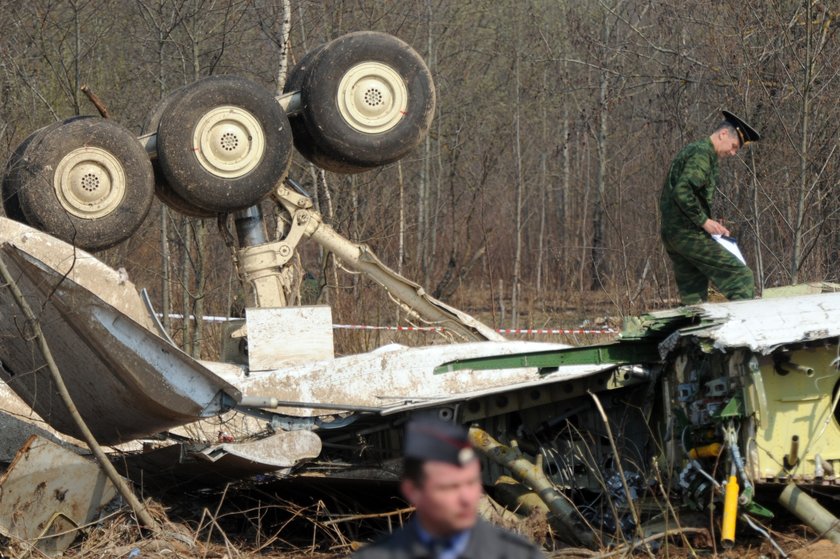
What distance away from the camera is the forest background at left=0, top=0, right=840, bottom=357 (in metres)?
12.4

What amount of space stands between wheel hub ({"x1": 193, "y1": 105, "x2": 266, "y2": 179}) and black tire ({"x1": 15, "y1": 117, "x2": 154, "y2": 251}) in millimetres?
429

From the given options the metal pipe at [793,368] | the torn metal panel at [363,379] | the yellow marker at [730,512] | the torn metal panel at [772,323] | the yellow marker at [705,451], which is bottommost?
the yellow marker at [730,512]

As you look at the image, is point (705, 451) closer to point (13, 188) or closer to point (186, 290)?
point (13, 188)

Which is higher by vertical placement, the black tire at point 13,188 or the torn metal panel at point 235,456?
the black tire at point 13,188

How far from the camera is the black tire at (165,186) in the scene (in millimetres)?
7991

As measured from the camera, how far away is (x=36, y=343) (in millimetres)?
6832

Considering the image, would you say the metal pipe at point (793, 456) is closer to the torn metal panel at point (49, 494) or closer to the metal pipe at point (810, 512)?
the metal pipe at point (810, 512)

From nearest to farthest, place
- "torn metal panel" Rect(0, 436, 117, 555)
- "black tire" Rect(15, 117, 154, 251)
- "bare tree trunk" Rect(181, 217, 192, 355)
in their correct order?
"torn metal panel" Rect(0, 436, 117, 555) → "black tire" Rect(15, 117, 154, 251) → "bare tree trunk" Rect(181, 217, 192, 355)

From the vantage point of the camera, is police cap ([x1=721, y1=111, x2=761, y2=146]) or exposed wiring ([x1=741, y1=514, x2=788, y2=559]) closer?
exposed wiring ([x1=741, y1=514, x2=788, y2=559])

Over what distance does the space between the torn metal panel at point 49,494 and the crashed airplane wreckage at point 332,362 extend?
0.05 metres

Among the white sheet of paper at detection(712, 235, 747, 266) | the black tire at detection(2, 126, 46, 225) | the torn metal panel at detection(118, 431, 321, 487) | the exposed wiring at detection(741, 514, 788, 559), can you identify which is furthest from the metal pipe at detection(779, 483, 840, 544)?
the black tire at detection(2, 126, 46, 225)

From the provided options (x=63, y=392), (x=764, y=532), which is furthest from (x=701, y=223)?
(x=63, y=392)

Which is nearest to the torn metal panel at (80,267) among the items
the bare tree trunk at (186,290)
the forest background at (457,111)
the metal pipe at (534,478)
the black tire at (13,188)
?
the black tire at (13,188)

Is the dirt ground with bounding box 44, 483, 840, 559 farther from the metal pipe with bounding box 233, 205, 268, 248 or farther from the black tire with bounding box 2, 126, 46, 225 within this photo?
the black tire with bounding box 2, 126, 46, 225
